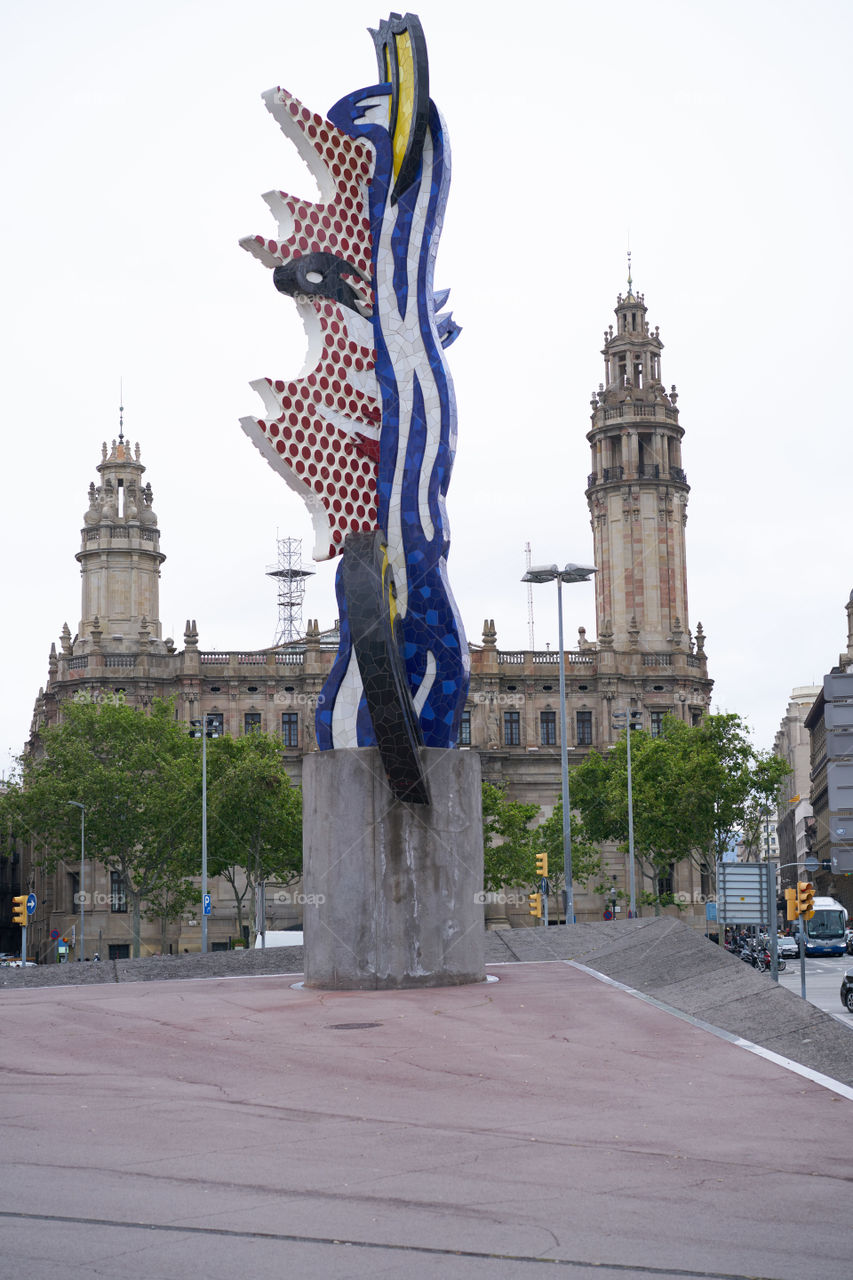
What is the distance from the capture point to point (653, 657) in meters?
102

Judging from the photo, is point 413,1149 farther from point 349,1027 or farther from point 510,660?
point 510,660

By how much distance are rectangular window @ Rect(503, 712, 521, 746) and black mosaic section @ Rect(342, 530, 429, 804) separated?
75.2 m

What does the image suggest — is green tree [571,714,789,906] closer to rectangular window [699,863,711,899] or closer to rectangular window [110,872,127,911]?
rectangular window [699,863,711,899]

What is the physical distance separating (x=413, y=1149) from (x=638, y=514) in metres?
92.6

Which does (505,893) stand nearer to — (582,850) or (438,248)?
(582,850)

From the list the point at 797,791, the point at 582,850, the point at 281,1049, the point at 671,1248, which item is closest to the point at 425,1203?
the point at 671,1248

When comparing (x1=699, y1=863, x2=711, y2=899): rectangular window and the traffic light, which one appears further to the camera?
(x1=699, y1=863, x2=711, y2=899): rectangular window

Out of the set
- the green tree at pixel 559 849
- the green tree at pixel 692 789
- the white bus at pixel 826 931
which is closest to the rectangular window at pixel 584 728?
the green tree at pixel 559 849

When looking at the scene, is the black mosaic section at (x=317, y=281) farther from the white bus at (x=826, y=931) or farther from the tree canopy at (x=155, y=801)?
the white bus at (x=826, y=931)

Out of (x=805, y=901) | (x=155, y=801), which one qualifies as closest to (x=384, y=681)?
(x=805, y=901)

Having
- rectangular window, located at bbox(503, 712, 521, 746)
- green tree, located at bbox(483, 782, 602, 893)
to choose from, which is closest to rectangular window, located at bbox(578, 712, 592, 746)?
rectangular window, located at bbox(503, 712, 521, 746)

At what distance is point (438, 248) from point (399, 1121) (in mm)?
18683

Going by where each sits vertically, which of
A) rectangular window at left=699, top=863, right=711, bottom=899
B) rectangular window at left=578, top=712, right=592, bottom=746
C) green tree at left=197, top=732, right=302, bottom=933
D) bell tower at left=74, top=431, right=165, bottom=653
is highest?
bell tower at left=74, top=431, right=165, bottom=653

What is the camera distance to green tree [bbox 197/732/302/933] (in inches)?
3009
